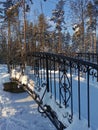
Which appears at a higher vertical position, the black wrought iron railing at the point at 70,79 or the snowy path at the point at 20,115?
the black wrought iron railing at the point at 70,79

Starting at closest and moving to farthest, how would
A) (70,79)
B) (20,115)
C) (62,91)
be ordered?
(70,79), (62,91), (20,115)

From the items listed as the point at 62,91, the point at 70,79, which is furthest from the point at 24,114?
the point at 70,79

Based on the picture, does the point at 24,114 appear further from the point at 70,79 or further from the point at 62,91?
the point at 70,79

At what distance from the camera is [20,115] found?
6.01m

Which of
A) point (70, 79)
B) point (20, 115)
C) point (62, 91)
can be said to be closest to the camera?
point (70, 79)

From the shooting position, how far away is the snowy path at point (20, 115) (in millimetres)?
5320

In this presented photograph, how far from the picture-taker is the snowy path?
5.32 metres

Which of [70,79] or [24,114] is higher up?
[70,79]

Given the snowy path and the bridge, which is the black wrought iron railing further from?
the snowy path

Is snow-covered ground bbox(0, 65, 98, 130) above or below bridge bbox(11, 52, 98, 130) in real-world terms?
below

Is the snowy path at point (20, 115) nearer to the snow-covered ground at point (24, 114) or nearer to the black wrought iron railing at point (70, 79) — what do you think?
the snow-covered ground at point (24, 114)

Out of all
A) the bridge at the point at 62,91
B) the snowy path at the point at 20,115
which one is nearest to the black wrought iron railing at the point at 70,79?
the bridge at the point at 62,91

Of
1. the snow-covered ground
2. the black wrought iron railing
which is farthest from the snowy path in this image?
the black wrought iron railing

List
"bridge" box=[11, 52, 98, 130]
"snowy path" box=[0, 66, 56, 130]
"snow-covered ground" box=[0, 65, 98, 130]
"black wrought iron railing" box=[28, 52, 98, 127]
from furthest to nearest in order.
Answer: "snowy path" box=[0, 66, 56, 130], "snow-covered ground" box=[0, 65, 98, 130], "bridge" box=[11, 52, 98, 130], "black wrought iron railing" box=[28, 52, 98, 127]
